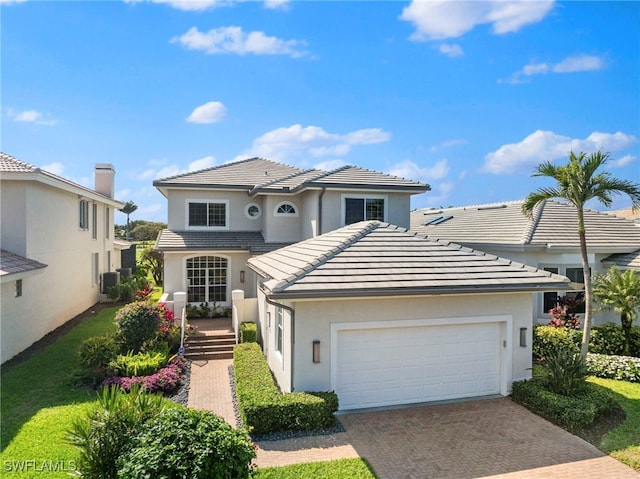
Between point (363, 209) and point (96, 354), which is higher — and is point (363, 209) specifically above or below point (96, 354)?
above

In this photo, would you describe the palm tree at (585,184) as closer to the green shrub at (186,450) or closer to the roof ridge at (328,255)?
the roof ridge at (328,255)

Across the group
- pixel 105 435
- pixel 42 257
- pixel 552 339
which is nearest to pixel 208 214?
pixel 42 257

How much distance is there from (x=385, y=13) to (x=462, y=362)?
36.3ft

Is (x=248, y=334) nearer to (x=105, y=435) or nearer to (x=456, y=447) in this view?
(x=105, y=435)

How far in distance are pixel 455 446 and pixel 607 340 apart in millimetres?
9751

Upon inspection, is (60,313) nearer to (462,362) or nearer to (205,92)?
(205,92)

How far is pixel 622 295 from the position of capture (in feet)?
45.3

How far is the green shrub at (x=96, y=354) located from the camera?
12123 millimetres

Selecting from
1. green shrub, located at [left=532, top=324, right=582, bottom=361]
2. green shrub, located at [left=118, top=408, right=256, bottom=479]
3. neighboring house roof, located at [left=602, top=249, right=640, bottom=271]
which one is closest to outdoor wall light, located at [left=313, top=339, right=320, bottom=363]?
green shrub, located at [left=118, top=408, right=256, bottom=479]

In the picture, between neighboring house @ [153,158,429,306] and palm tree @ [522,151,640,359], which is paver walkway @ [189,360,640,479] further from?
neighboring house @ [153,158,429,306]

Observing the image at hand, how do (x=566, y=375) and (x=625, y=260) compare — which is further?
(x=625, y=260)

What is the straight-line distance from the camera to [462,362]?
35.4 feet

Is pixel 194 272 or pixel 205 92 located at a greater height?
pixel 205 92

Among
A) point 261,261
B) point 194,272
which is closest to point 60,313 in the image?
point 194,272
